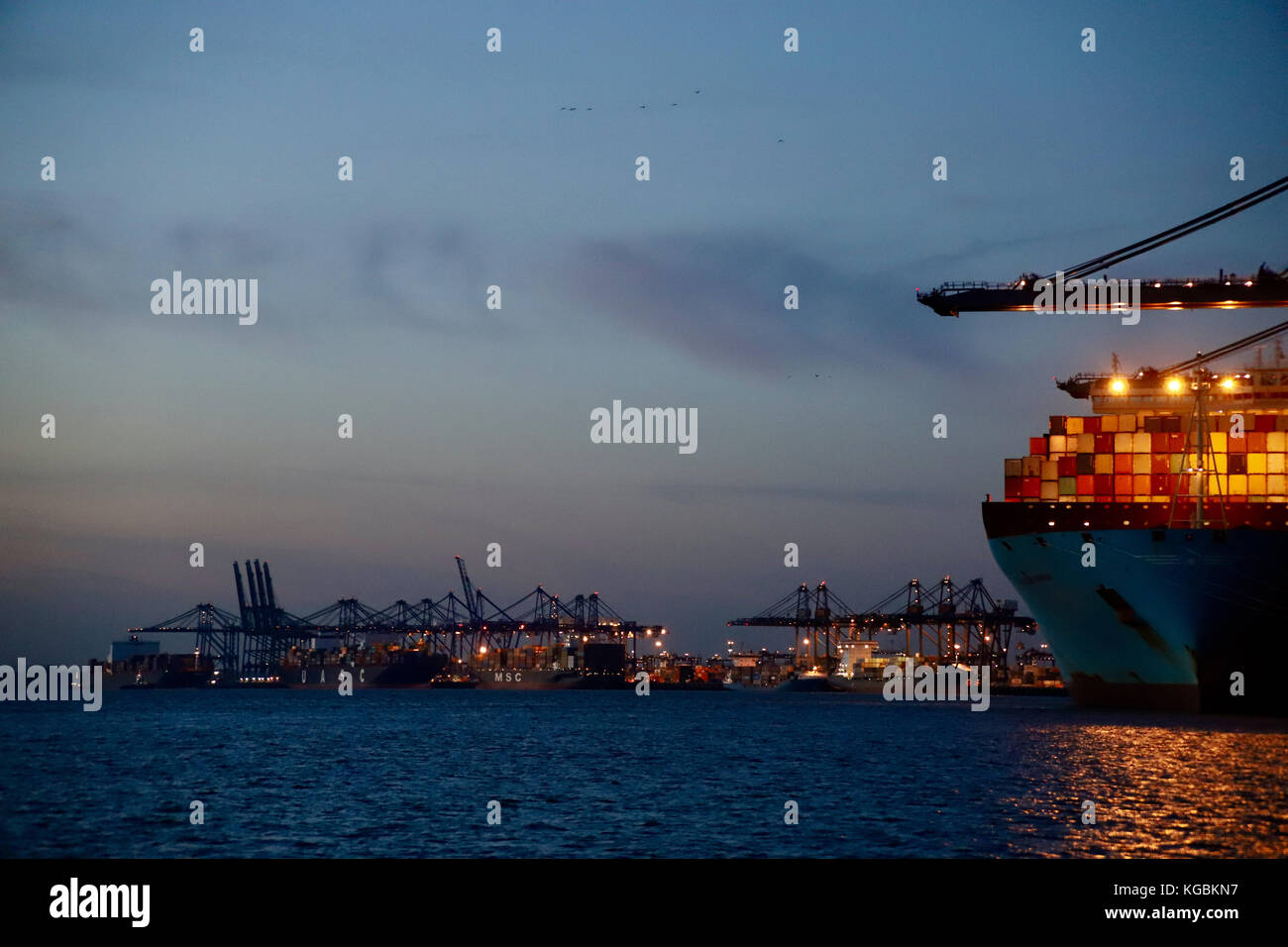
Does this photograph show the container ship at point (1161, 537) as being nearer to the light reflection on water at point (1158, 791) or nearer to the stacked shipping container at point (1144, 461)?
the stacked shipping container at point (1144, 461)

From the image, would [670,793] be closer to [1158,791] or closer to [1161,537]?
[1158,791]

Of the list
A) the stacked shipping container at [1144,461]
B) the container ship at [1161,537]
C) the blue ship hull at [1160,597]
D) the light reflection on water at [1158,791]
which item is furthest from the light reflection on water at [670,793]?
the stacked shipping container at [1144,461]

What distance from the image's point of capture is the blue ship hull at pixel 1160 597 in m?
57.6

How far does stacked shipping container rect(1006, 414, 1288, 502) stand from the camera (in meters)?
64.9

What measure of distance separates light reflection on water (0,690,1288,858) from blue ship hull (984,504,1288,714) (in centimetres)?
187

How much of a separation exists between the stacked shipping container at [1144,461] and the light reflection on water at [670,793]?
1183cm

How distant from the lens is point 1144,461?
67750 mm

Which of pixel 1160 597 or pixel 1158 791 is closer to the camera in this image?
pixel 1158 791

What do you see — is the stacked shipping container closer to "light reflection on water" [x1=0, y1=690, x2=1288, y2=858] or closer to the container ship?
the container ship

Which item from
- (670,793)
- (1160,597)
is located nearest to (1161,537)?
(1160,597)

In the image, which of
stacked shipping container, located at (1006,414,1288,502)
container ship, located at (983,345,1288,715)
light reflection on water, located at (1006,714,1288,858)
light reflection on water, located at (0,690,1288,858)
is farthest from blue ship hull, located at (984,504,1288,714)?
light reflection on water, located at (1006,714,1288,858)

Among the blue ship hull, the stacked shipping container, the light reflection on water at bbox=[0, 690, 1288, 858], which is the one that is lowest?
the light reflection on water at bbox=[0, 690, 1288, 858]

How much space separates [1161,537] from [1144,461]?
967cm
